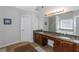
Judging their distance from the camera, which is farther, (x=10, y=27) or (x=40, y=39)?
(x=40, y=39)

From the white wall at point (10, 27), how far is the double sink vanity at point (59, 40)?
1.16ft

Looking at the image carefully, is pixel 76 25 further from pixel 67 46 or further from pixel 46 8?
pixel 46 8

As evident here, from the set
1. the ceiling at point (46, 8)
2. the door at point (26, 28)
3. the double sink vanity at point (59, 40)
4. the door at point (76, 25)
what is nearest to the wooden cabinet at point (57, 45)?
the double sink vanity at point (59, 40)

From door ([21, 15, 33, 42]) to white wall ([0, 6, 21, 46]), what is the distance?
69 millimetres

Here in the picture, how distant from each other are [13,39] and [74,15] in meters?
1.19

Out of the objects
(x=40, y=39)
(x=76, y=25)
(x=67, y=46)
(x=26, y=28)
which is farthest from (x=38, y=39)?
(x=76, y=25)

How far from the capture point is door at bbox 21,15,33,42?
197cm

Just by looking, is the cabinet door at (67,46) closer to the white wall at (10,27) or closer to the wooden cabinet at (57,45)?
the wooden cabinet at (57,45)

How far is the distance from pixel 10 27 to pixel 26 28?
273 mm

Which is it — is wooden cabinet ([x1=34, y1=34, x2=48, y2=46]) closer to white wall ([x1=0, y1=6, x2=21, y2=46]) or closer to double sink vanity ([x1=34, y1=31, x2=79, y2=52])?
double sink vanity ([x1=34, y1=31, x2=79, y2=52])

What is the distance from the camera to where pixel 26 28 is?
1984mm

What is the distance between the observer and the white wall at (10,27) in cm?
188
